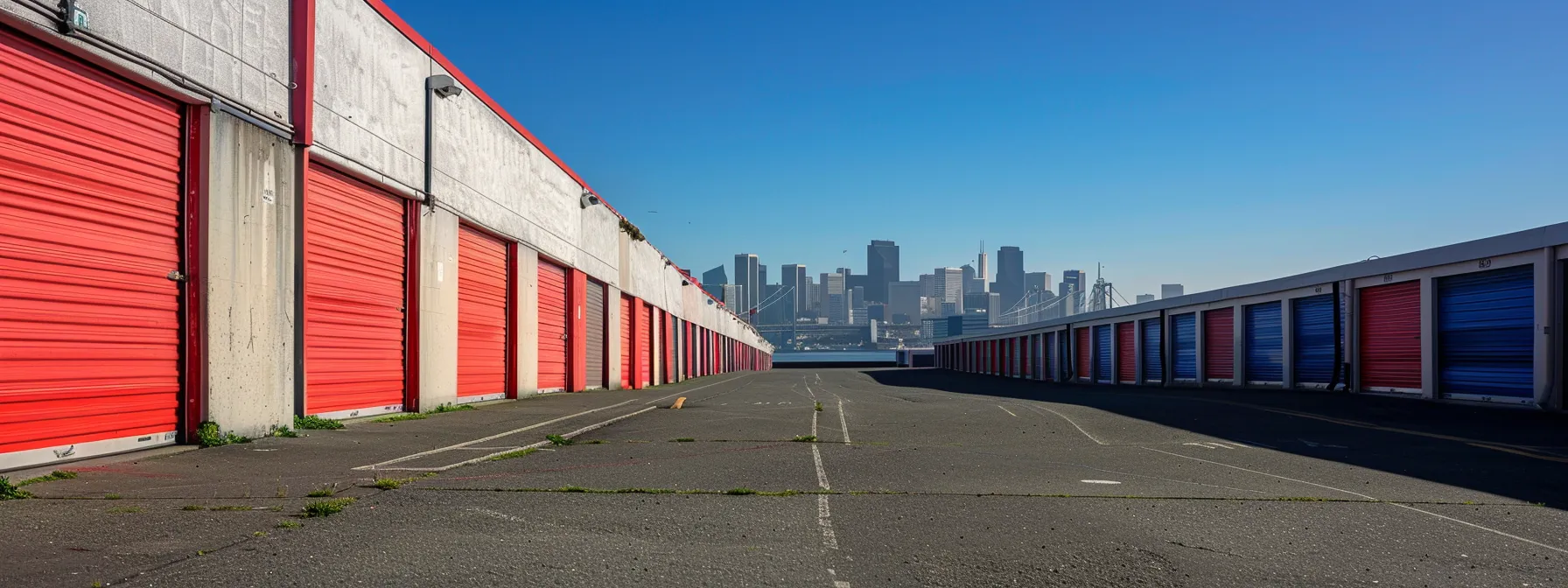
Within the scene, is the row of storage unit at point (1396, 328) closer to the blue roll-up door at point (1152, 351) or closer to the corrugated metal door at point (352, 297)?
the blue roll-up door at point (1152, 351)

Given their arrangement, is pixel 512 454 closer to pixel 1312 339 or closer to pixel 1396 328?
pixel 1396 328

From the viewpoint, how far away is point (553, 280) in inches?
1113

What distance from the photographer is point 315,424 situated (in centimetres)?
1375

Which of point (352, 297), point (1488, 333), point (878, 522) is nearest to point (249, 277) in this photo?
point (352, 297)

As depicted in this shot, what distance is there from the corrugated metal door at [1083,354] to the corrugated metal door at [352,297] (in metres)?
37.0

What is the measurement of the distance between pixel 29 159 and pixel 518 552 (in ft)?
24.0

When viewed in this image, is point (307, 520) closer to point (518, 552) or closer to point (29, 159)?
point (518, 552)

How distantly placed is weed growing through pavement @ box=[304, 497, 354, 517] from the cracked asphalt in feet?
0.39

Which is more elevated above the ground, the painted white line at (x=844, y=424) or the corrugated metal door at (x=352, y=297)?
the corrugated metal door at (x=352, y=297)

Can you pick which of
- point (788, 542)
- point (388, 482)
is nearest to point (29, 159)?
point (388, 482)

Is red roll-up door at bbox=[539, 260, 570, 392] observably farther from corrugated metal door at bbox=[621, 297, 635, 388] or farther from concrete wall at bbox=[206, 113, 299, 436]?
concrete wall at bbox=[206, 113, 299, 436]

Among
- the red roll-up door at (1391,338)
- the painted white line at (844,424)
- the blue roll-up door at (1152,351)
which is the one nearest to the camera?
the painted white line at (844,424)

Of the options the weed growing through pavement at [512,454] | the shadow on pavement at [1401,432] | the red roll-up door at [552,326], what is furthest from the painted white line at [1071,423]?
the red roll-up door at [552,326]

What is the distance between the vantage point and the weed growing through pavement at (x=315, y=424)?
1347 centimetres
